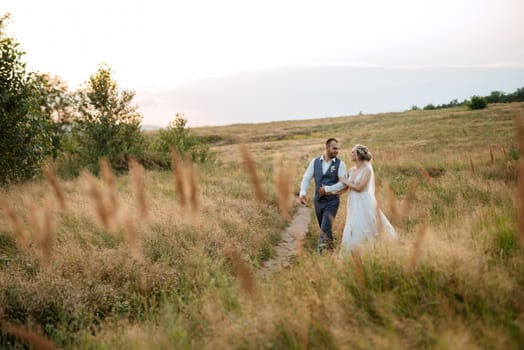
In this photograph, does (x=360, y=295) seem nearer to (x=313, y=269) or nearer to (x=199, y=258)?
(x=313, y=269)

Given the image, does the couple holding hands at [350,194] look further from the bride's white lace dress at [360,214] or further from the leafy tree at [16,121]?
the leafy tree at [16,121]

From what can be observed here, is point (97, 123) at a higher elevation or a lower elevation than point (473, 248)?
higher

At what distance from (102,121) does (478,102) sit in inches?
1942

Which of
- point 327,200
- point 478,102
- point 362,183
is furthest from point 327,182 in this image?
point 478,102

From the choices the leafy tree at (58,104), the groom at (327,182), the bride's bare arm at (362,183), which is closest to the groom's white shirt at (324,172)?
the groom at (327,182)

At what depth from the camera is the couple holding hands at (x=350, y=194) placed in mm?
6574

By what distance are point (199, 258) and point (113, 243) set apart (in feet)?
8.02

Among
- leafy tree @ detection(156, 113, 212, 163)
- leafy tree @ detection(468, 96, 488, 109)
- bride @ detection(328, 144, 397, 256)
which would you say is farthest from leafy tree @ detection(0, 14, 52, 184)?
leafy tree @ detection(468, 96, 488, 109)

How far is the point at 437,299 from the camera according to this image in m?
3.35

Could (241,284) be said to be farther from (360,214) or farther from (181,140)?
(181,140)

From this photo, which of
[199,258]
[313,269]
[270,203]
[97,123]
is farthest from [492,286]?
[97,123]

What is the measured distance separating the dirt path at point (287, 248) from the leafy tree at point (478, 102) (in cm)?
4632

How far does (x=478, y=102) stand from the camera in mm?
47562

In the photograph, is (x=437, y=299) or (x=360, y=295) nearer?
(x=437, y=299)
